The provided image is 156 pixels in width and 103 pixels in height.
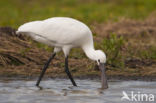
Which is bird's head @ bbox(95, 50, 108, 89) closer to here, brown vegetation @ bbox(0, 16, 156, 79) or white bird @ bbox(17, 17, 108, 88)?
white bird @ bbox(17, 17, 108, 88)

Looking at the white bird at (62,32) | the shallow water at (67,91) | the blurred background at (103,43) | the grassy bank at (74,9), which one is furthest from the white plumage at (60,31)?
the grassy bank at (74,9)

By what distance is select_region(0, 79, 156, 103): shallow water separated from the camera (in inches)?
316

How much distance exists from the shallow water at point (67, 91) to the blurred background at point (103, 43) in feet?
2.24

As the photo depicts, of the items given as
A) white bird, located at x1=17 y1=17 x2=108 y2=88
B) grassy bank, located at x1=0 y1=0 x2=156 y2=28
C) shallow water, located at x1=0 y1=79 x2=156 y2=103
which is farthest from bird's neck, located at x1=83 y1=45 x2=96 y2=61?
grassy bank, located at x1=0 y1=0 x2=156 y2=28

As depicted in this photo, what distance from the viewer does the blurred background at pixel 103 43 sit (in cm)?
1034

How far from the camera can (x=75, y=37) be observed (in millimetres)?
9008

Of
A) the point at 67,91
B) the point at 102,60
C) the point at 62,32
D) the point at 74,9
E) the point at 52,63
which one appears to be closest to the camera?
the point at 67,91

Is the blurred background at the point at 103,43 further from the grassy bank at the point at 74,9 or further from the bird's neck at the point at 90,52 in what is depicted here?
the bird's neck at the point at 90,52

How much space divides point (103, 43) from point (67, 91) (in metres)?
2.29

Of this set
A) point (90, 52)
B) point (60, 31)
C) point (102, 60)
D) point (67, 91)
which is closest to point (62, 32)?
point (60, 31)

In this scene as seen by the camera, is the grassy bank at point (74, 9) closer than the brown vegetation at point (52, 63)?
No

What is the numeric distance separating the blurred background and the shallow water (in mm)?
682

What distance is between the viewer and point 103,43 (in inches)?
424

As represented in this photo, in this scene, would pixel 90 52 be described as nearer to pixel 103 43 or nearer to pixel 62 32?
pixel 62 32
